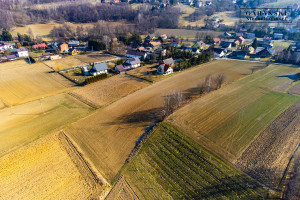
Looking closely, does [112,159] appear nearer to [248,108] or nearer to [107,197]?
[107,197]

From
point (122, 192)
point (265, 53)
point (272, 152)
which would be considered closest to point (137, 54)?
point (265, 53)

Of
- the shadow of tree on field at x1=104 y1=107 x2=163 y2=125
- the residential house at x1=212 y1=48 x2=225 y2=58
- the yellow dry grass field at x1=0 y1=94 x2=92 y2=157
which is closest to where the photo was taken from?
the yellow dry grass field at x1=0 y1=94 x2=92 y2=157

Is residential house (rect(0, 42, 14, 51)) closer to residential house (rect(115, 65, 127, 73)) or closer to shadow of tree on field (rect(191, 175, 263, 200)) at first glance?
residential house (rect(115, 65, 127, 73))

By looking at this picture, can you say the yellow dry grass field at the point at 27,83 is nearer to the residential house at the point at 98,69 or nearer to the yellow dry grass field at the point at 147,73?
the residential house at the point at 98,69

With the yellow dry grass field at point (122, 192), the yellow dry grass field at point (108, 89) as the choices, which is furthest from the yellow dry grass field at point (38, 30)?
the yellow dry grass field at point (122, 192)

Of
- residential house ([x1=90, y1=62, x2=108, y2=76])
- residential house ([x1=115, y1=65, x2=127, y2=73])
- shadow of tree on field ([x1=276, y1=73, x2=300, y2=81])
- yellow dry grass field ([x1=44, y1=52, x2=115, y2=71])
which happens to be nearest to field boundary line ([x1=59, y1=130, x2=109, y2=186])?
residential house ([x1=90, y1=62, x2=108, y2=76])

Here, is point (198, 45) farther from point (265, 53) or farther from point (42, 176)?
point (42, 176)
